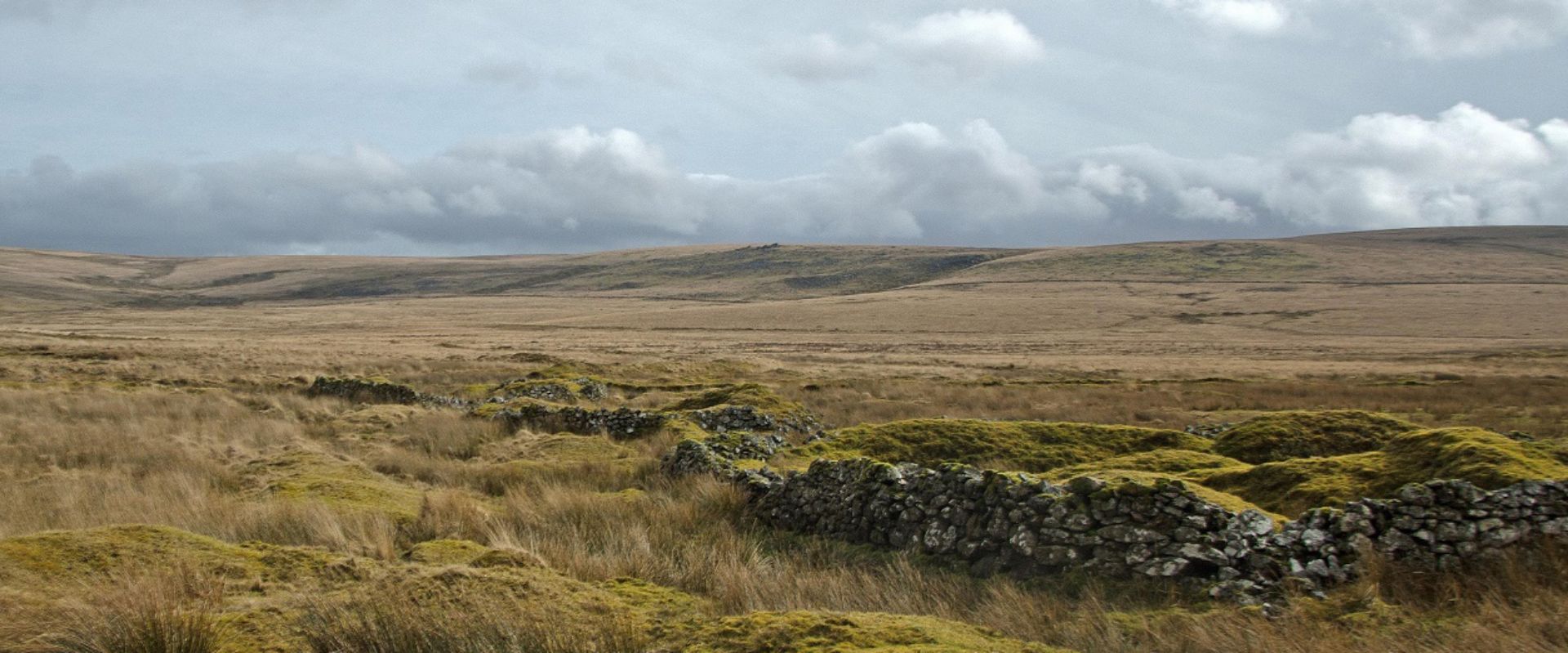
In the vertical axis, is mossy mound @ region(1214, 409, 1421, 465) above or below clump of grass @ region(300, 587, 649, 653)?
below

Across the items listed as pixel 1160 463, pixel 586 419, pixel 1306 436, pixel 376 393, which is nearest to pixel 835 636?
pixel 1160 463

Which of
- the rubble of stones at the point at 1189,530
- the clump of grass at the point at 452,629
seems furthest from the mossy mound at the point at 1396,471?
the clump of grass at the point at 452,629

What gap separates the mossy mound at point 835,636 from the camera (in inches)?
190

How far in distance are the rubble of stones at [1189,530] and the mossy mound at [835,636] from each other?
6.62ft

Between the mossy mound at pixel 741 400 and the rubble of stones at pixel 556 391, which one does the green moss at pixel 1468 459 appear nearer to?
the mossy mound at pixel 741 400

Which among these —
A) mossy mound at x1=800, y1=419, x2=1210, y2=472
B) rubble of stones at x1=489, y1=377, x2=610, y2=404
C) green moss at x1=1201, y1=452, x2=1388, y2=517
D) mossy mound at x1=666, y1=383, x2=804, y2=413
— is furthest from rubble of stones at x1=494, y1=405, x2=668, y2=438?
green moss at x1=1201, y1=452, x2=1388, y2=517

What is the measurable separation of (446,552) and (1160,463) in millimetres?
8854

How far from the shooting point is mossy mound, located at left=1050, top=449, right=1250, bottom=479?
11.3 meters

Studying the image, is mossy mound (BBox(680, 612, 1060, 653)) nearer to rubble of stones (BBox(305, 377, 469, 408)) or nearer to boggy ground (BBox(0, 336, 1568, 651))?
boggy ground (BBox(0, 336, 1568, 651))

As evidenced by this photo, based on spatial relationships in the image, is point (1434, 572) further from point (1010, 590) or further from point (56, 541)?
point (56, 541)

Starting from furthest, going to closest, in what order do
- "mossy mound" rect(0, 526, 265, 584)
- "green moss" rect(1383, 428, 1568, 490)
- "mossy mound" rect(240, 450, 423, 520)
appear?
"mossy mound" rect(240, 450, 423, 520) < "green moss" rect(1383, 428, 1568, 490) < "mossy mound" rect(0, 526, 265, 584)

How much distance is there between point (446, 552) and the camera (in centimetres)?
737

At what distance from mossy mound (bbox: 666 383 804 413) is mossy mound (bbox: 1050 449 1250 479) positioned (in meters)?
9.69

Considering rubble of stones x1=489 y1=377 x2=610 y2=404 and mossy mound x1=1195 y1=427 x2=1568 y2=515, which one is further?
rubble of stones x1=489 y1=377 x2=610 y2=404
